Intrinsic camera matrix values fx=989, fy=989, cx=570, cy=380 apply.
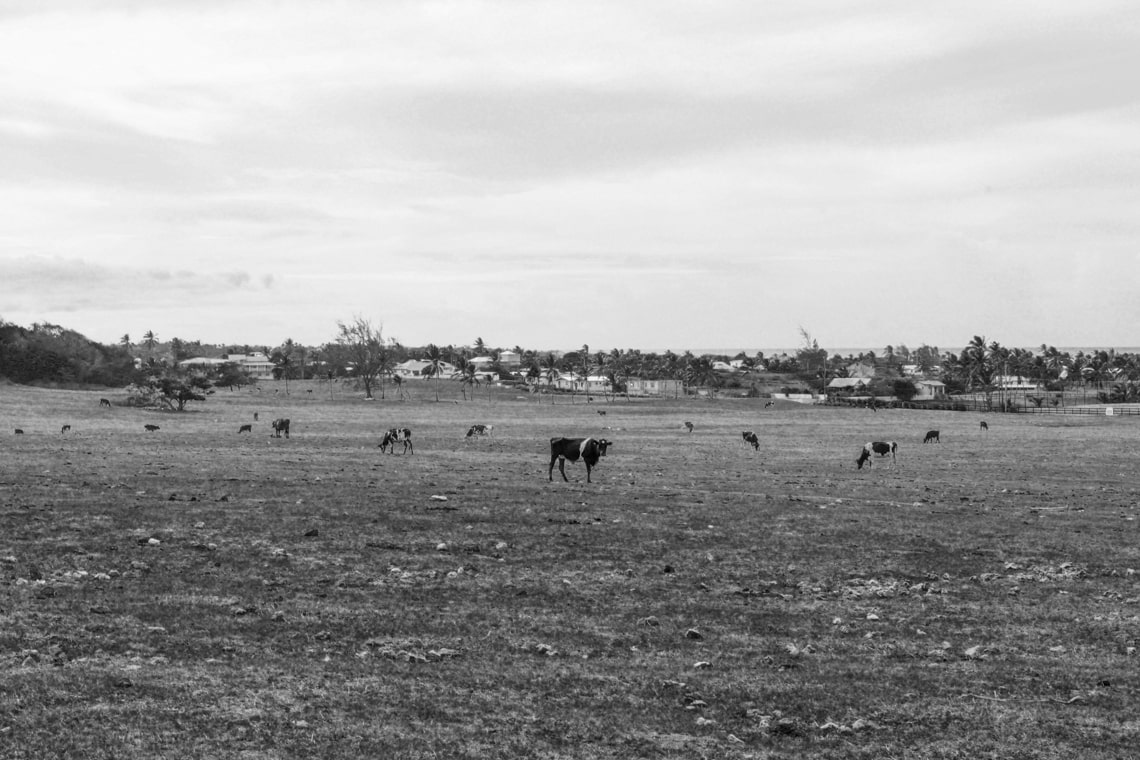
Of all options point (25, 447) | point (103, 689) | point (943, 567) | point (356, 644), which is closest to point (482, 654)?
point (356, 644)

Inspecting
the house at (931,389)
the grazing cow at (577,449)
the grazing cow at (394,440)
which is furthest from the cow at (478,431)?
the house at (931,389)

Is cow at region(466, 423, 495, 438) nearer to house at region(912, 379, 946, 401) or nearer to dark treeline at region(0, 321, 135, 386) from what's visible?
dark treeline at region(0, 321, 135, 386)

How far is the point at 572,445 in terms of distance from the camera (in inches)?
1415

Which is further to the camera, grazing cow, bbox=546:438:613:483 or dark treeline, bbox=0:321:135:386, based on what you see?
dark treeline, bbox=0:321:135:386

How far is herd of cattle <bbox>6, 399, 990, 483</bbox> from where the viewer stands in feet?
117

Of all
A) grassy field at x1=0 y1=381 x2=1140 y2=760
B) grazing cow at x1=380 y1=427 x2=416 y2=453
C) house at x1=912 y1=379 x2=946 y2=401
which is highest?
house at x1=912 y1=379 x2=946 y2=401

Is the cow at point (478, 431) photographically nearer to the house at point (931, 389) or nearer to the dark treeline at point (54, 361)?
the dark treeline at point (54, 361)

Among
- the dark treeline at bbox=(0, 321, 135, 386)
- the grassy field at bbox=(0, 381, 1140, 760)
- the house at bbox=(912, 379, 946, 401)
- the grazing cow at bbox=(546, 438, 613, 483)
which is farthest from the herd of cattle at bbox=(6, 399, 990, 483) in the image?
the house at bbox=(912, 379, 946, 401)

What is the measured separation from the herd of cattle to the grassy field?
Result: 1.51 m

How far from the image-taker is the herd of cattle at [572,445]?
35.6 meters

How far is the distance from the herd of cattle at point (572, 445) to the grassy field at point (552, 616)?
1.51m

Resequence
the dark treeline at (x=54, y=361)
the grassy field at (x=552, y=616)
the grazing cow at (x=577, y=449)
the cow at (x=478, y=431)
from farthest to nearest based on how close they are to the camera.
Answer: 1. the dark treeline at (x=54, y=361)
2. the cow at (x=478, y=431)
3. the grazing cow at (x=577, y=449)
4. the grassy field at (x=552, y=616)

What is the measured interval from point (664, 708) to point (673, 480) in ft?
81.6

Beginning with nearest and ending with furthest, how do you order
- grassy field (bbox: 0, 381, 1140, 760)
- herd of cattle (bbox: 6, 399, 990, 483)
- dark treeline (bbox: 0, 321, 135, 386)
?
grassy field (bbox: 0, 381, 1140, 760) → herd of cattle (bbox: 6, 399, 990, 483) → dark treeline (bbox: 0, 321, 135, 386)
